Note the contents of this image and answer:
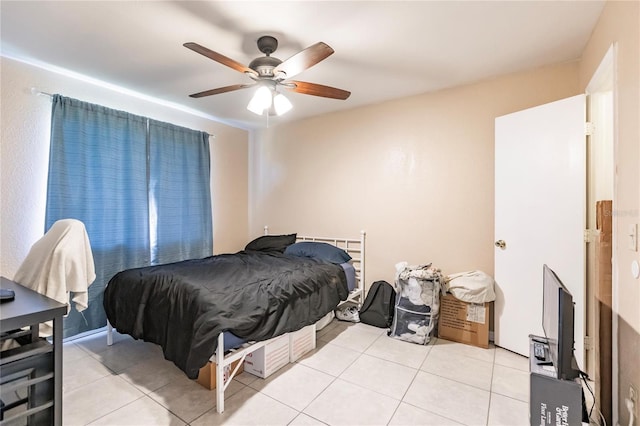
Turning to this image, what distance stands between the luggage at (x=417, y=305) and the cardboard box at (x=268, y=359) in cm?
118

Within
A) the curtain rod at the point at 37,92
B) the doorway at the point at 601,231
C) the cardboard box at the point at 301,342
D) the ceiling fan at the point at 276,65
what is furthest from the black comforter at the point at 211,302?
the doorway at the point at 601,231

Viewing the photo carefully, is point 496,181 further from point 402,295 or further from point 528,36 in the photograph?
point 402,295

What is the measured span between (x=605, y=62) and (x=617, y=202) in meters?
0.90

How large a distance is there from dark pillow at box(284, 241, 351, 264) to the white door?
5.14 feet

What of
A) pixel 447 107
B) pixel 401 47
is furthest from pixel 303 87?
pixel 447 107

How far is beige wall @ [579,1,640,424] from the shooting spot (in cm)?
141

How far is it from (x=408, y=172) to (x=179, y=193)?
2.75 m

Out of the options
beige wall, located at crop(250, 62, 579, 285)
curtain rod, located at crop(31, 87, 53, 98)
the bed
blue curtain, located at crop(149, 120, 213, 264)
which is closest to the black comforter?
the bed

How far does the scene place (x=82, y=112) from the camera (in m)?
2.86

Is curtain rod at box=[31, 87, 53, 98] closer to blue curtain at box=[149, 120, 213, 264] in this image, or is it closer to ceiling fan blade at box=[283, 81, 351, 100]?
blue curtain at box=[149, 120, 213, 264]

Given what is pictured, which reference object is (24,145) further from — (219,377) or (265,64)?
(219,377)

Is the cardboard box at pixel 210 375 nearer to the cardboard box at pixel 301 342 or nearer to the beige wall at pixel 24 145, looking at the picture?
the cardboard box at pixel 301 342

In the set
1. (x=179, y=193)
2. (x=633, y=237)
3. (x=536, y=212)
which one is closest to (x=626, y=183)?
(x=633, y=237)

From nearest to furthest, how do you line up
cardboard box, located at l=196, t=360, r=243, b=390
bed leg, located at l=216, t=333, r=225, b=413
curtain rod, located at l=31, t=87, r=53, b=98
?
bed leg, located at l=216, t=333, r=225, b=413
cardboard box, located at l=196, t=360, r=243, b=390
curtain rod, located at l=31, t=87, r=53, b=98
